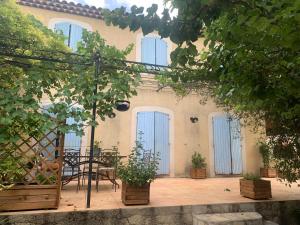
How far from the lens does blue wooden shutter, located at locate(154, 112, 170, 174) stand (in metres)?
9.25

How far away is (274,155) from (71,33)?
733 centimetres

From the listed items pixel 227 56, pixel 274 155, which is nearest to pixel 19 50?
pixel 227 56

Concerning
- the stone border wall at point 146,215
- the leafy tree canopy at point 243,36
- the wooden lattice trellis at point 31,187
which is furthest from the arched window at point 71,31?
the leafy tree canopy at point 243,36

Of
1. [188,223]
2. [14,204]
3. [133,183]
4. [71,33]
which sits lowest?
[188,223]

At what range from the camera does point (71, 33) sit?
8.98m

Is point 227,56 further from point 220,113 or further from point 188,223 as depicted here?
point 220,113

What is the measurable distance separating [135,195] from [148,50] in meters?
6.41

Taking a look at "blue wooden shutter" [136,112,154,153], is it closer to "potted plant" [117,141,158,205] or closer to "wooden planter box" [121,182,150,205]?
"potted plant" [117,141,158,205]

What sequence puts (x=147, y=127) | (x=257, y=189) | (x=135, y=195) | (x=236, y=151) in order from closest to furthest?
1. (x=135, y=195)
2. (x=257, y=189)
3. (x=147, y=127)
4. (x=236, y=151)

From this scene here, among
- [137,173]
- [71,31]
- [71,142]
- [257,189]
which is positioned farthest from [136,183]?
[71,31]

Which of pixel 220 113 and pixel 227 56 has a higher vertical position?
pixel 220 113

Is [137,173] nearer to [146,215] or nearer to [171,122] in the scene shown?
[146,215]

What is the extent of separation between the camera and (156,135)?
9.34 metres

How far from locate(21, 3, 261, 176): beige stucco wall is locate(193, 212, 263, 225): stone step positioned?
4594 millimetres
